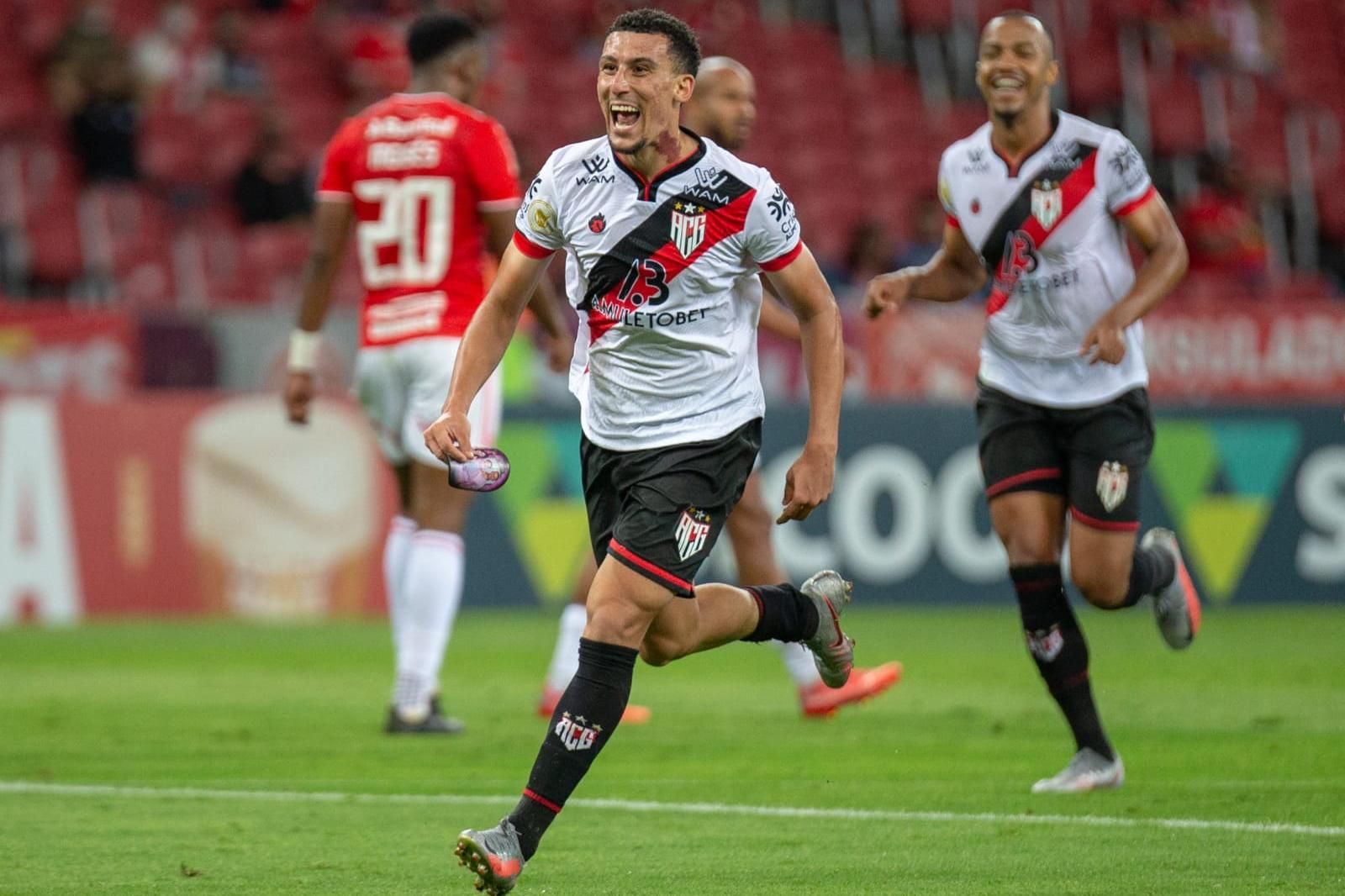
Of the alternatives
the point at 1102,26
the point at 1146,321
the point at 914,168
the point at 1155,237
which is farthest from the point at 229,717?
the point at 1102,26

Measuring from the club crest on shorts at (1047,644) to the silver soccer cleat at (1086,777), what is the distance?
0.33 m

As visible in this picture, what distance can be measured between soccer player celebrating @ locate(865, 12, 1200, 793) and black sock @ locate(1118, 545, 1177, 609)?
10 mm

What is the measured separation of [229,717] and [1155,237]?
4.34 m

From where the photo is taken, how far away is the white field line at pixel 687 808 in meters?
5.95

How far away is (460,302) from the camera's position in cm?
859

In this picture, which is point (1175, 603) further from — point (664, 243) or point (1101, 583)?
point (664, 243)

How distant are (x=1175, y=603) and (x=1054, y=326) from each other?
1.17m

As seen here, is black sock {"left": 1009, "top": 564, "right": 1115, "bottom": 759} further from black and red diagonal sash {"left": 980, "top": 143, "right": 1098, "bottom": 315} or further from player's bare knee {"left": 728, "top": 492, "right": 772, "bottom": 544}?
player's bare knee {"left": 728, "top": 492, "right": 772, "bottom": 544}

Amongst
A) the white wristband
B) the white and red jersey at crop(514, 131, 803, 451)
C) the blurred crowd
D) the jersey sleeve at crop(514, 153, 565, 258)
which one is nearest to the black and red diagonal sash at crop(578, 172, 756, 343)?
the white and red jersey at crop(514, 131, 803, 451)

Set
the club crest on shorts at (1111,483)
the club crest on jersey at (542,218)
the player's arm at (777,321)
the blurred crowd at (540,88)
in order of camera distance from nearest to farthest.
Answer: the club crest on jersey at (542,218) < the club crest on shorts at (1111,483) < the player's arm at (777,321) < the blurred crowd at (540,88)

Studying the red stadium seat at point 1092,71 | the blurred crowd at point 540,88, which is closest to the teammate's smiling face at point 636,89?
the blurred crowd at point 540,88

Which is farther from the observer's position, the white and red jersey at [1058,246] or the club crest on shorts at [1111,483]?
the white and red jersey at [1058,246]

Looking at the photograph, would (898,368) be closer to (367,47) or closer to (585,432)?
(367,47)

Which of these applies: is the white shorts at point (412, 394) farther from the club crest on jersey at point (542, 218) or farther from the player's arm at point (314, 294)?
the club crest on jersey at point (542, 218)
